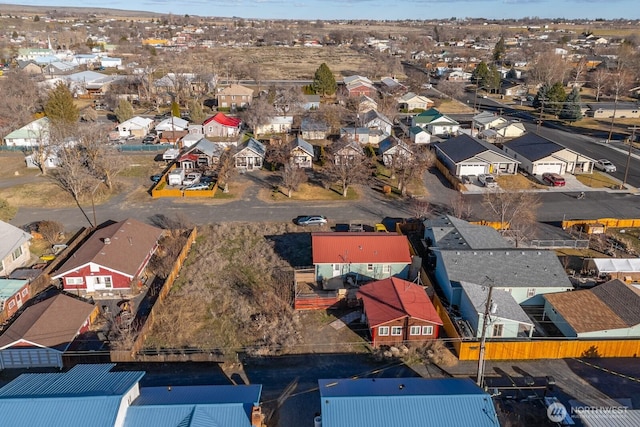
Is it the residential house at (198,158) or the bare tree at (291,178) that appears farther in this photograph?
the residential house at (198,158)

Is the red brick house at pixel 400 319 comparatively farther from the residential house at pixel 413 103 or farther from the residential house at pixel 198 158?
the residential house at pixel 413 103

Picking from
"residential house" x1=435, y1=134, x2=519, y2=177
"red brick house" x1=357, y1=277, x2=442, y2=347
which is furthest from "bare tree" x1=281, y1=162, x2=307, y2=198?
"red brick house" x1=357, y1=277, x2=442, y2=347

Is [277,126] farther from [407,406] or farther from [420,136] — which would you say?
[407,406]

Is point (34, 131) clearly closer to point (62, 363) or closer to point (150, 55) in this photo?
point (62, 363)

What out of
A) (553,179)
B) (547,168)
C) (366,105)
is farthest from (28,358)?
(366,105)

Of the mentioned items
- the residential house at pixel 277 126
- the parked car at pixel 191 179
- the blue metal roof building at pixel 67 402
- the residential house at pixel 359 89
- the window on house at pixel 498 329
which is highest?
the residential house at pixel 359 89

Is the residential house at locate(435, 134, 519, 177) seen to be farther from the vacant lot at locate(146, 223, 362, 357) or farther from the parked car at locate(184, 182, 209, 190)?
the parked car at locate(184, 182, 209, 190)

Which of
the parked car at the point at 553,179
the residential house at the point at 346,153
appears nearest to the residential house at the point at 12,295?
the residential house at the point at 346,153
